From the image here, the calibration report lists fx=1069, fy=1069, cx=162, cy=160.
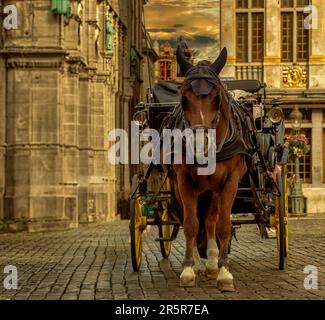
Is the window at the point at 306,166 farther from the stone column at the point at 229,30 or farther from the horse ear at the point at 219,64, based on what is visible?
the horse ear at the point at 219,64

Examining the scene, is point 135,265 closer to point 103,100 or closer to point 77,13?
point 77,13

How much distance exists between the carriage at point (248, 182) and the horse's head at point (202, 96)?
143 centimetres

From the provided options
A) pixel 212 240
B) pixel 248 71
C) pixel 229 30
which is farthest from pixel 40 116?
pixel 248 71

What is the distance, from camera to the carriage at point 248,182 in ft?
39.9

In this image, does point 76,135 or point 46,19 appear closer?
point 46,19

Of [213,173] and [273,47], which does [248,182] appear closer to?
[213,173]

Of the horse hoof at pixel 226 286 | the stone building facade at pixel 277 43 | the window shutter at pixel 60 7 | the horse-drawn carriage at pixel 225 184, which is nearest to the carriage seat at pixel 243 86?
the horse-drawn carriage at pixel 225 184

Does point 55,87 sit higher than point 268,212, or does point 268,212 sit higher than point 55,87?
point 55,87

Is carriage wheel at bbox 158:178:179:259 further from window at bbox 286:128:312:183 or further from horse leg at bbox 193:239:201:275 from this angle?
window at bbox 286:128:312:183

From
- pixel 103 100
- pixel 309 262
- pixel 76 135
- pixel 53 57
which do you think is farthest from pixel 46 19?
pixel 309 262

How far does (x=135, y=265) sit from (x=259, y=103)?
2.54 m

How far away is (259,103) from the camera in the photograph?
13.2m

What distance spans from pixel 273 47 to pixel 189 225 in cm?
3854
